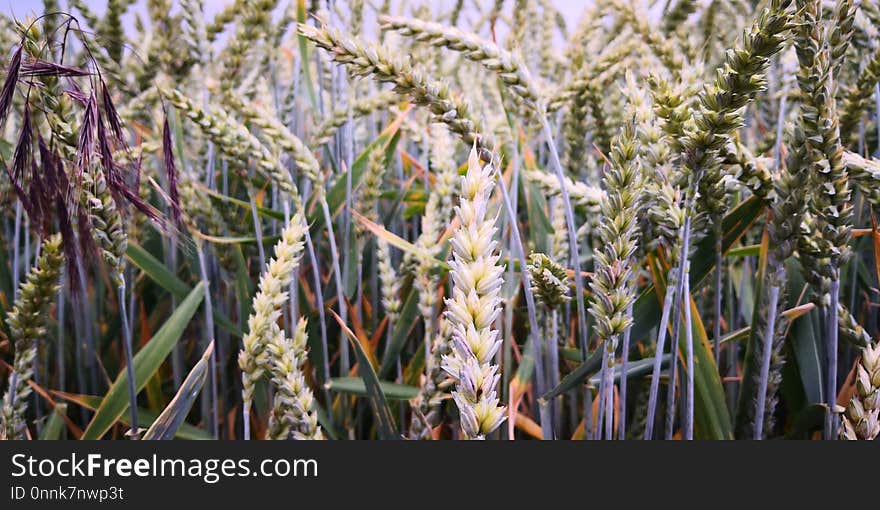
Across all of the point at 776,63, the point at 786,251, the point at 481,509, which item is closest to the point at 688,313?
the point at 786,251

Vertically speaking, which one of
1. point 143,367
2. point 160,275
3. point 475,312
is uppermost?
point 160,275

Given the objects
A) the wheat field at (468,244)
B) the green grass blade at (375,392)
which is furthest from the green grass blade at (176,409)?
the green grass blade at (375,392)

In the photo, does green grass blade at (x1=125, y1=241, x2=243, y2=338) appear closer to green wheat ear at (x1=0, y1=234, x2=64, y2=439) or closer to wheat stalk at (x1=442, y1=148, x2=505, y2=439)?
green wheat ear at (x1=0, y1=234, x2=64, y2=439)

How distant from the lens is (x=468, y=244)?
0.38 metres

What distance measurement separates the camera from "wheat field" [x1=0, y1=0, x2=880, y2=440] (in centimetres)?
55

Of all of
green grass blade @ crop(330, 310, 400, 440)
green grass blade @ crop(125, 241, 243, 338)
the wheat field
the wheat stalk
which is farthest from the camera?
green grass blade @ crop(125, 241, 243, 338)

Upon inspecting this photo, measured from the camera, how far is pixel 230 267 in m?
0.93

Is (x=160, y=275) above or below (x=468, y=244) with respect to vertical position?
above

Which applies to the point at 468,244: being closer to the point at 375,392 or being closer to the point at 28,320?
the point at 375,392

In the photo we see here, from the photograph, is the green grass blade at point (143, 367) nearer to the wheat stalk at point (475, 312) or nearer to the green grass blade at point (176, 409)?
the green grass blade at point (176, 409)

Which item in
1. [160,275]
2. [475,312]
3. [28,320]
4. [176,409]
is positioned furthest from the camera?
[160,275]

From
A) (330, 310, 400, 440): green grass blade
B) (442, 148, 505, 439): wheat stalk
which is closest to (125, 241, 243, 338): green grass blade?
(330, 310, 400, 440): green grass blade

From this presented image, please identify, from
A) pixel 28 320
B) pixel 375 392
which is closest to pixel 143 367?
pixel 28 320

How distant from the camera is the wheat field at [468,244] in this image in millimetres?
550
